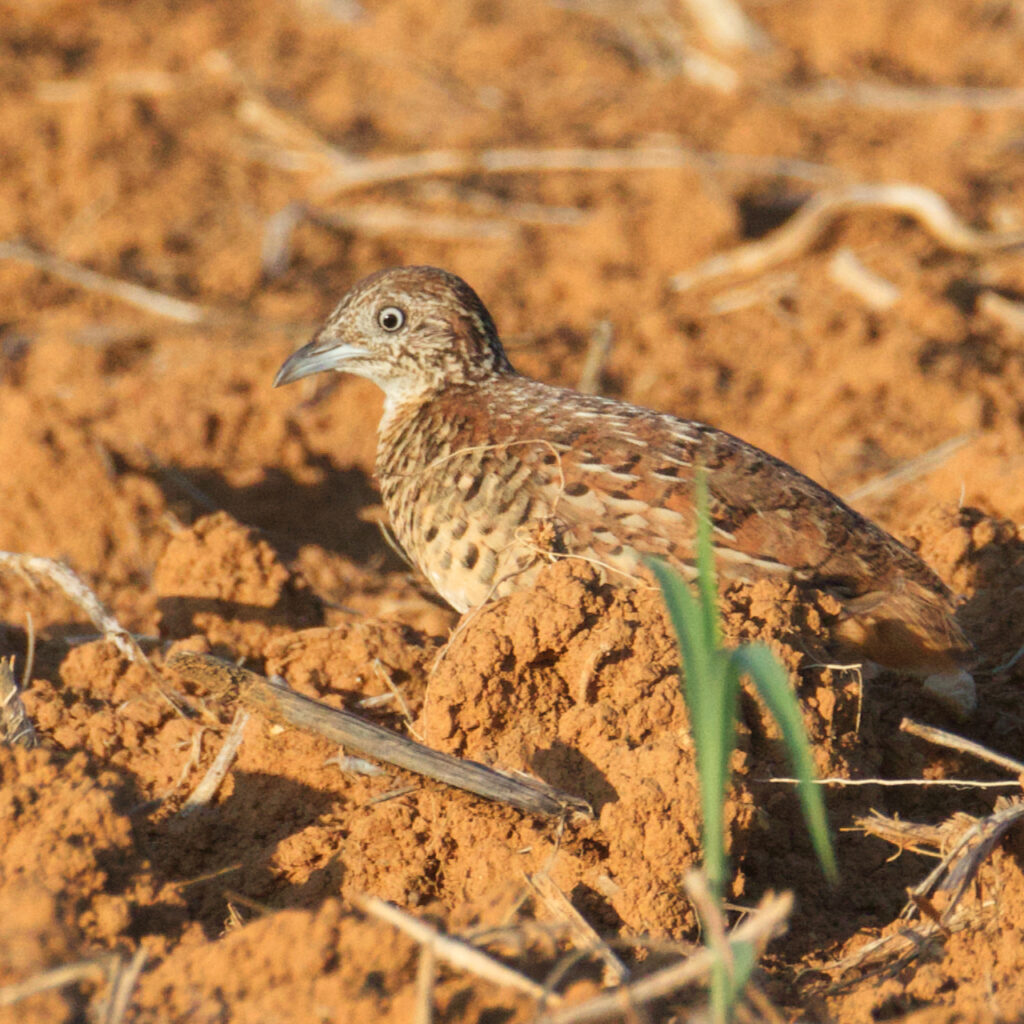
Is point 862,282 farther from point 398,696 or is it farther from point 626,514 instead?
point 398,696

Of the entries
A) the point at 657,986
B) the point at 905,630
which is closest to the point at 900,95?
the point at 905,630

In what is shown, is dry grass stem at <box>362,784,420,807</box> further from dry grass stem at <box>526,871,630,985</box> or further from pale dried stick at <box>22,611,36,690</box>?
pale dried stick at <box>22,611,36,690</box>

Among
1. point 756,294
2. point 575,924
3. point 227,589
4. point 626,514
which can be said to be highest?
point 756,294

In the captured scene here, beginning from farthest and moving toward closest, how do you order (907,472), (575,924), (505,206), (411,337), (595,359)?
(505,206) → (595,359) → (907,472) → (411,337) → (575,924)

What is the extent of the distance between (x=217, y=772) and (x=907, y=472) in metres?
4.17

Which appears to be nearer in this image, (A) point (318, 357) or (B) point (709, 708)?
(B) point (709, 708)

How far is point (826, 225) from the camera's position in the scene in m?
9.50

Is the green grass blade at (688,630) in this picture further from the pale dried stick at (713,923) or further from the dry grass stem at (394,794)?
the dry grass stem at (394,794)

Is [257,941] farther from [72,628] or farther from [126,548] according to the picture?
[126,548]

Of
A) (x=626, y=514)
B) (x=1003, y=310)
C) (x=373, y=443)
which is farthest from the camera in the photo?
(x=1003, y=310)

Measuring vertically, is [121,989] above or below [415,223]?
below

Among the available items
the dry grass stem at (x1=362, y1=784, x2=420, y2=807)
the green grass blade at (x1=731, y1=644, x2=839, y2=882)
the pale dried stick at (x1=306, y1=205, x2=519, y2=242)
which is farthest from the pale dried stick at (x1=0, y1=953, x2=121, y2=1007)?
the pale dried stick at (x1=306, y1=205, x2=519, y2=242)

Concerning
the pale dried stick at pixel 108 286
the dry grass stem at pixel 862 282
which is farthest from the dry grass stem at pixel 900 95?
the pale dried stick at pixel 108 286

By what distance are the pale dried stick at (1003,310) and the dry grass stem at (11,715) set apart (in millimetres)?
6662
